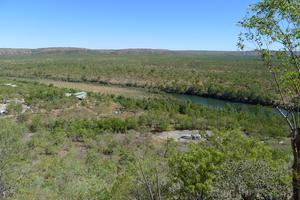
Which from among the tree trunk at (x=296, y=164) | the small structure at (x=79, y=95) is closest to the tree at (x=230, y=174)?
the tree trunk at (x=296, y=164)

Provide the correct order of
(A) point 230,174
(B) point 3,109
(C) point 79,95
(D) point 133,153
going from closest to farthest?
(A) point 230,174 → (D) point 133,153 → (B) point 3,109 → (C) point 79,95

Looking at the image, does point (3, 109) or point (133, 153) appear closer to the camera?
point (133, 153)

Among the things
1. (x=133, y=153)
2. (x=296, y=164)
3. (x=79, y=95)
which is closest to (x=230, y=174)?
(x=296, y=164)

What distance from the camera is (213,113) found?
50.5m

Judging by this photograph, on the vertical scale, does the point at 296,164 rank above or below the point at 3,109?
above

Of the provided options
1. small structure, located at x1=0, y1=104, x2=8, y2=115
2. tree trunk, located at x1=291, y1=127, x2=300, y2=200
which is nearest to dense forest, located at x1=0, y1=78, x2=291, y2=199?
small structure, located at x1=0, y1=104, x2=8, y2=115

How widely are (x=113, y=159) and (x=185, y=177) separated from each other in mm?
16540

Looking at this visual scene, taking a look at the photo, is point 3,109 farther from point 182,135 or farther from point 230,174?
point 230,174

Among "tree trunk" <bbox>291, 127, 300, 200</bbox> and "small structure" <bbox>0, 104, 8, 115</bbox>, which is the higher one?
"tree trunk" <bbox>291, 127, 300, 200</bbox>

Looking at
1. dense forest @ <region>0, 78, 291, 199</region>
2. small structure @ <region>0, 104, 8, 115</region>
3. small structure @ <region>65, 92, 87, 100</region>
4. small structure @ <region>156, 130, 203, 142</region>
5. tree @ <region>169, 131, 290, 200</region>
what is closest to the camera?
tree @ <region>169, 131, 290, 200</region>

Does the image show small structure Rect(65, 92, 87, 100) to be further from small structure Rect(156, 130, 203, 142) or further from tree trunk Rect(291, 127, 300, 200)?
tree trunk Rect(291, 127, 300, 200)

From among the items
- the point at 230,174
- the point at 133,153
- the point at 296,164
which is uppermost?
the point at 296,164

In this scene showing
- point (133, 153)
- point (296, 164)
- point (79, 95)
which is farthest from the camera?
point (79, 95)

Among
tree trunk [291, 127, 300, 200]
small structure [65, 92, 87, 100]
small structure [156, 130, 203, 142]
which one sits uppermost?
tree trunk [291, 127, 300, 200]
